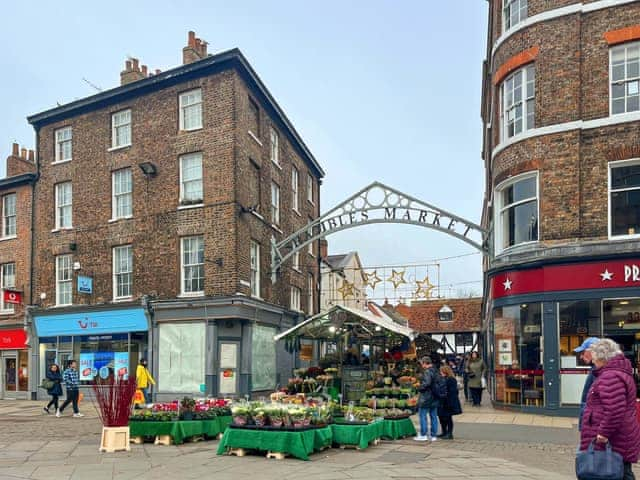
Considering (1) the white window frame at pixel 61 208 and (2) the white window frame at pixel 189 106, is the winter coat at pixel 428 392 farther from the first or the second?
(1) the white window frame at pixel 61 208

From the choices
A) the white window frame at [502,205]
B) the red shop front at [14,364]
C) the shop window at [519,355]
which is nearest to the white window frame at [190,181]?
the red shop front at [14,364]

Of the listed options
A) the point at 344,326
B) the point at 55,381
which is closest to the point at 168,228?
the point at 55,381

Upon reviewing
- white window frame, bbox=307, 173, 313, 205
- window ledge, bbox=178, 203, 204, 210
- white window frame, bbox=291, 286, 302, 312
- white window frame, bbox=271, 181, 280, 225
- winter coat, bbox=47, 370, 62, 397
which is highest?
white window frame, bbox=307, 173, 313, 205

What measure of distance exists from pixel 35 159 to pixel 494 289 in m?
19.7

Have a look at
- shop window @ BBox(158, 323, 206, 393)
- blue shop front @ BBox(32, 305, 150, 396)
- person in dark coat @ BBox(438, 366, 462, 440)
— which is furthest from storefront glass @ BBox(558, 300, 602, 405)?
blue shop front @ BBox(32, 305, 150, 396)

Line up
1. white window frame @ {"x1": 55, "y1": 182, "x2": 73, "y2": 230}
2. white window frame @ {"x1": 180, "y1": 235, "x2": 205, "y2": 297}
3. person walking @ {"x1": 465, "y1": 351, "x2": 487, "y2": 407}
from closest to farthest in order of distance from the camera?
person walking @ {"x1": 465, "y1": 351, "x2": 487, "y2": 407}
white window frame @ {"x1": 180, "y1": 235, "x2": 205, "y2": 297}
white window frame @ {"x1": 55, "y1": 182, "x2": 73, "y2": 230}

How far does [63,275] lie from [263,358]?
868 centimetres

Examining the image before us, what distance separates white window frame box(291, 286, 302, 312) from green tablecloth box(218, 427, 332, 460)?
18.0 metres

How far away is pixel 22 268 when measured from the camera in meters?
27.3

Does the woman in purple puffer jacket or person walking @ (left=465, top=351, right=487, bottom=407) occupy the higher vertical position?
the woman in purple puffer jacket

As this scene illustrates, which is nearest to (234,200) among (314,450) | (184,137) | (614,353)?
(184,137)

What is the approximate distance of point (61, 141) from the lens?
26844 mm

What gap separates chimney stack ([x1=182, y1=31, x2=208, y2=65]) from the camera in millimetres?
24516

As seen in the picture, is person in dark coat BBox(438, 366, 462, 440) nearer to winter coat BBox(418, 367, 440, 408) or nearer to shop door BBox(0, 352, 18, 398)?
winter coat BBox(418, 367, 440, 408)
